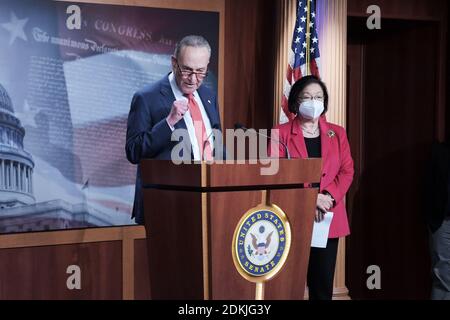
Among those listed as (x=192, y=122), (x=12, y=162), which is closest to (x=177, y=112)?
(x=192, y=122)

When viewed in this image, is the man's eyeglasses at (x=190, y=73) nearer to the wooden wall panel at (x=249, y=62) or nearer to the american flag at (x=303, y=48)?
the american flag at (x=303, y=48)

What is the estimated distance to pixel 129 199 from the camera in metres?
4.67

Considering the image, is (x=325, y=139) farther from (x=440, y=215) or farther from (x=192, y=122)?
(x=440, y=215)

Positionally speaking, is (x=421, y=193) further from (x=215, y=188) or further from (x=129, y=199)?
(x=215, y=188)

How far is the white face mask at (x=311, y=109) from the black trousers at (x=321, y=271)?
2.27 ft

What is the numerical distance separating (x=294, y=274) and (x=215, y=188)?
1.80 ft

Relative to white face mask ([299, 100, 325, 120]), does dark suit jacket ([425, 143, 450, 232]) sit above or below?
below

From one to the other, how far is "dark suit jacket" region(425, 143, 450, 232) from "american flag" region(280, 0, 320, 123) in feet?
3.24

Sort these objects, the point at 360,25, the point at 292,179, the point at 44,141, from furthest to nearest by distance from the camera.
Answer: the point at 360,25 → the point at 44,141 → the point at 292,179

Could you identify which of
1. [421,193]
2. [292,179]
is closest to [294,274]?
[292,179]

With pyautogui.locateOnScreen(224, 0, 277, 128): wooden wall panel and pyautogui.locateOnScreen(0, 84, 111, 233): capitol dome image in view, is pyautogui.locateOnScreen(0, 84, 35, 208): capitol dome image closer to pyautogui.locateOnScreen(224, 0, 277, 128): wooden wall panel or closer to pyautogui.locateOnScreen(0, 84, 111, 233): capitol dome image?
pyautogui.locateOnScreen(0, 84, 111, 233): capitol dome image

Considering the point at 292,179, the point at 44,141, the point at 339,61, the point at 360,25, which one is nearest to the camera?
the point at 292,179

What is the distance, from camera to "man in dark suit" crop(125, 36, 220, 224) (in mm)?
3398

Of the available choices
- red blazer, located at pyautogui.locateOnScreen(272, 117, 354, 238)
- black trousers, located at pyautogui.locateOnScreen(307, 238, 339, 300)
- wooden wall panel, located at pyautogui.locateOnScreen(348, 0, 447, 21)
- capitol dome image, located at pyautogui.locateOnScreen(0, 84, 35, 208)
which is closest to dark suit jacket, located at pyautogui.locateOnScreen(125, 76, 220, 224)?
red blazer, located at pyautogui.locateOnScreen(272, 117, 354, 238)
